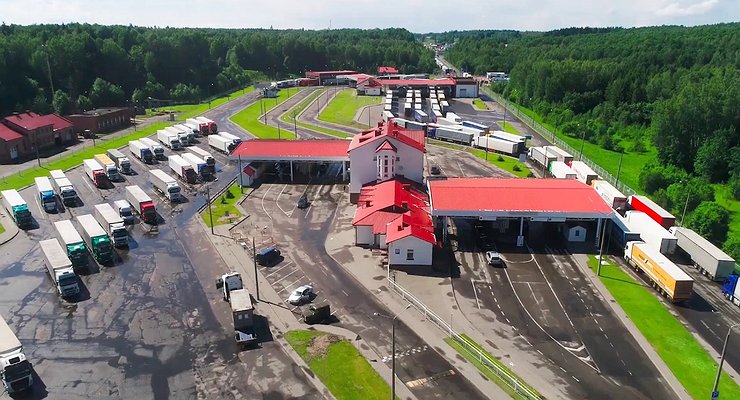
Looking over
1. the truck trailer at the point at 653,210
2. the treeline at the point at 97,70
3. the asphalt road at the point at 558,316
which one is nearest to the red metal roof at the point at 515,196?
the asphalt road at the point at 558,316

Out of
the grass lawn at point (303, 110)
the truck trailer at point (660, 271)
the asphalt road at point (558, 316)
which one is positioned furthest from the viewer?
the grass lawn at point (303, 110)

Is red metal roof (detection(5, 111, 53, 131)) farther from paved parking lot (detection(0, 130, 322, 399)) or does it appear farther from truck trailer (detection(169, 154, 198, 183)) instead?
paved parking lot (detection(0, 130, 322, 399))

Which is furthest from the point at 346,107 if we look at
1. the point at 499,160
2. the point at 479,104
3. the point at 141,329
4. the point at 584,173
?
the point at 141,329

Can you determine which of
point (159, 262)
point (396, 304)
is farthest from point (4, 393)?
point (396, 304)

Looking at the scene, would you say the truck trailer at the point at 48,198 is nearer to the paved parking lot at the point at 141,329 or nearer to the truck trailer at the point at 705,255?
the paved parking lot at the point at 141,329

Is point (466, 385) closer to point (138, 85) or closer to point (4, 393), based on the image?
point (4, 393)

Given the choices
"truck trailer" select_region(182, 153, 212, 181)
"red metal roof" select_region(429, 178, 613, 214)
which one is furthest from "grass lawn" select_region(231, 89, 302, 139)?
"red metal roof" select_region(429, 178, 613, 214)

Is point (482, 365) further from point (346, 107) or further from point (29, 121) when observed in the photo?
point (346, 107)
